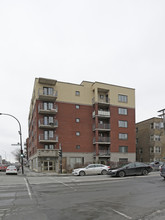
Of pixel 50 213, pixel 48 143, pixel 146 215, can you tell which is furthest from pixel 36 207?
pixel 48 143

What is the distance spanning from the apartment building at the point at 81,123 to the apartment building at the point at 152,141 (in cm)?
876

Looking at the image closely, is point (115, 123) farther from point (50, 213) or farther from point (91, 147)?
point (50, 213)

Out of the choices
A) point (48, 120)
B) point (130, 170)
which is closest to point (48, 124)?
point (48, 120)

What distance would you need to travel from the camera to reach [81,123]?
39.5 m

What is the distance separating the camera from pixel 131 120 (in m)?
42.2

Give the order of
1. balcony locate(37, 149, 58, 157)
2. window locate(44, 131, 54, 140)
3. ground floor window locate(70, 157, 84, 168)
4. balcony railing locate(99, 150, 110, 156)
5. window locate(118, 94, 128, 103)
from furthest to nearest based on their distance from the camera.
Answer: window locate(118, 94, 128, 103), balcony railing locate(99, 150, 110, 156), ground floor window locate(70, 157, 84, 168), window locate(44, 131, 54, 140), balcony locate(37, 149, 58, 157)

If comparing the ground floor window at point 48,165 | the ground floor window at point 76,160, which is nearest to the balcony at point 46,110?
the ground floor window at point 48,165

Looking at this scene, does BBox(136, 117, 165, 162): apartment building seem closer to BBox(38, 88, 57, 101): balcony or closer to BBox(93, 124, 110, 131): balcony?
BBox(93, 124, 110, 131): balcony

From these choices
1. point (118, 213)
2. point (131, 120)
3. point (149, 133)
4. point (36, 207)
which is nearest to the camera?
point (118, 213)

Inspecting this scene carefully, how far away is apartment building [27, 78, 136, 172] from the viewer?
3647cm

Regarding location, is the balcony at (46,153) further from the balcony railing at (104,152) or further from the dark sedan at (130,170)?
the dark sedan at (130,170)

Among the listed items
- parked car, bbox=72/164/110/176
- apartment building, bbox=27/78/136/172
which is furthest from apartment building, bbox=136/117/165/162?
parked car, bbox=72/164/110/176

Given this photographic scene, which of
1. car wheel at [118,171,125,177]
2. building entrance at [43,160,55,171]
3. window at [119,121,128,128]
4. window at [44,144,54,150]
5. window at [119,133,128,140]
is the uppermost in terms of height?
window at [119,121,128,128]

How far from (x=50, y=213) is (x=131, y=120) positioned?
36497mm
